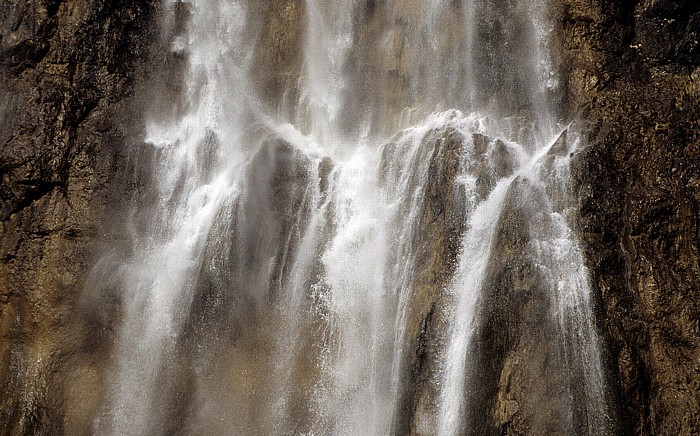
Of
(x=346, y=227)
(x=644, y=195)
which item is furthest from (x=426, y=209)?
(x=644, y=195)

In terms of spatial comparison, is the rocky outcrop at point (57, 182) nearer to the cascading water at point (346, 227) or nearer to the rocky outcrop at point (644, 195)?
the cascading water at point (346, 227)

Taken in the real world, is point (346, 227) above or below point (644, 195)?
above

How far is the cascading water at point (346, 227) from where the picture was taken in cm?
1252

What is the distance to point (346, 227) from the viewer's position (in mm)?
14938

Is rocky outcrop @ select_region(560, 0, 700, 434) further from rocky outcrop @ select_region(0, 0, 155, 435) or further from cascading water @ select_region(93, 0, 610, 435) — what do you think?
rocky outcrop @ select_region(0, 0, 155, 435)

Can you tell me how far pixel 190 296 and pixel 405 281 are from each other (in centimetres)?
464

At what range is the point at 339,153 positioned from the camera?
16156 millimetres

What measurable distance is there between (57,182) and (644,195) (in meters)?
12.0

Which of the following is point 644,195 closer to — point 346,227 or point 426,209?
point 426,209

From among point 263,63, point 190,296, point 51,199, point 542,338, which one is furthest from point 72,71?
point 542,338

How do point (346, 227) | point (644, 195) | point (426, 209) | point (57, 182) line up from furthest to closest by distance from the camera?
point (57, 182) → point (346, 227) → point (426, 209) → point (644, 195)

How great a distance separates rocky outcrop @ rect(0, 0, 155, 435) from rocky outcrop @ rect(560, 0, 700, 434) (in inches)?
394

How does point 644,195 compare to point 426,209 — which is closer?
point 644,195

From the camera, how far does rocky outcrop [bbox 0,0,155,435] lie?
46.7 ft
